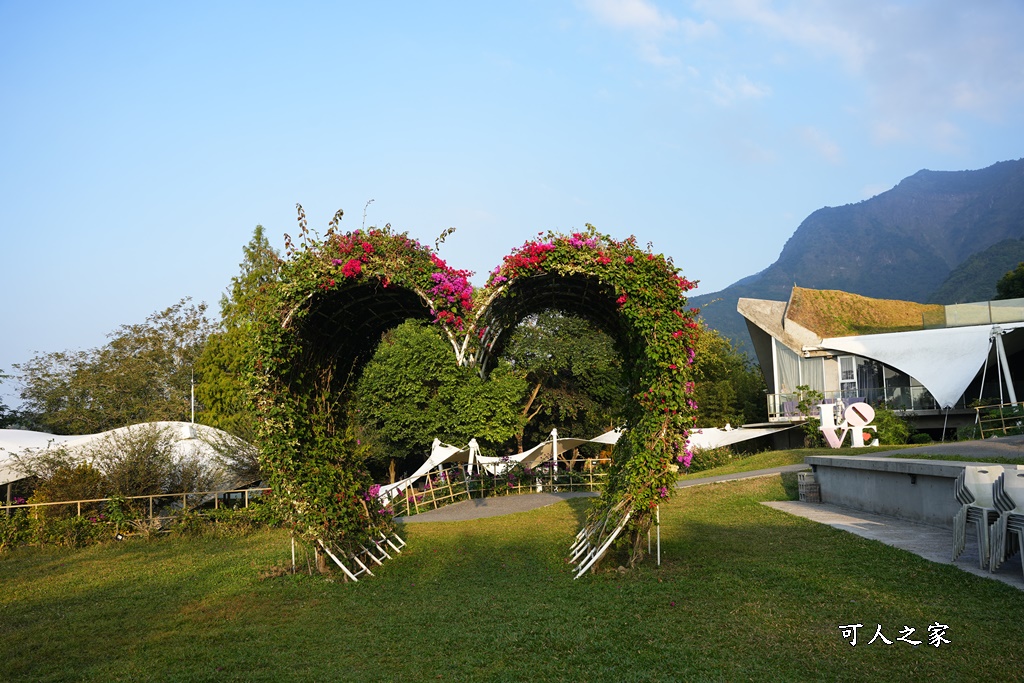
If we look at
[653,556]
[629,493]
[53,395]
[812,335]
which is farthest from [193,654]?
[53,395]

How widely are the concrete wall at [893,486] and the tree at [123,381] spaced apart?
33.1 meters

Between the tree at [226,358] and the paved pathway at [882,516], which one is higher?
the tree at [226,358]

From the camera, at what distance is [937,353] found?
27.7 meters

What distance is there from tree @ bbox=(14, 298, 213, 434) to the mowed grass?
30542 millimetres

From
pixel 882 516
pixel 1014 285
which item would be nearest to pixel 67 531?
pixel 882 516

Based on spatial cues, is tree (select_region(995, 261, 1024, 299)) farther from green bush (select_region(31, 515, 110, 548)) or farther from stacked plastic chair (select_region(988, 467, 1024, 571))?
green bush (select_region(31, 515, 110, 548))

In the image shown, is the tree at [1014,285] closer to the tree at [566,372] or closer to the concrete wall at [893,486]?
the tree at [566,372]

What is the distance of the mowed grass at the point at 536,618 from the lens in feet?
18.1

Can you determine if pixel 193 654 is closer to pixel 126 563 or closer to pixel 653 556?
pixel 653 556

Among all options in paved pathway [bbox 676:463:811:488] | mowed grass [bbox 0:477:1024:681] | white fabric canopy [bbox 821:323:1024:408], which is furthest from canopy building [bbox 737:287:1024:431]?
mowed grass [bbox 0:477:1024:681]

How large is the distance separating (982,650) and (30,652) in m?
7.53

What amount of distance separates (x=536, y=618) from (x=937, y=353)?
25473mm

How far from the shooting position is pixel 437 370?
34969 mm

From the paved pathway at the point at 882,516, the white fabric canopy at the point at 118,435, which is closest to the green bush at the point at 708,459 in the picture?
the paved pathway at the point at 882,516
